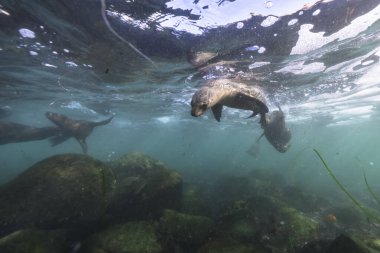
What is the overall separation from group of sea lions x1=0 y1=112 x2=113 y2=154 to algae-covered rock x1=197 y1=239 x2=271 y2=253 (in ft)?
41.1

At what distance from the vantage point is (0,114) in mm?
28312

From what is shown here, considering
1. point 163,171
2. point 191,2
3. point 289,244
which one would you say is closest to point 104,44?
point 191,2

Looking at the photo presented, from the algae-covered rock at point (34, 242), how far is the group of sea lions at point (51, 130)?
10543 mm

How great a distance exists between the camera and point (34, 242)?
21.4ft

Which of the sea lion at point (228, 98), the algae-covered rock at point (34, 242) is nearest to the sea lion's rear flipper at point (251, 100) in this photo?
the sea lion at point (228, 98)

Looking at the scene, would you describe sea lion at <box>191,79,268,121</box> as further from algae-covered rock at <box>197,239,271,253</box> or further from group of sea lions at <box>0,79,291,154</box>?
algae-covered rock at <box>197,239,271,253</box>

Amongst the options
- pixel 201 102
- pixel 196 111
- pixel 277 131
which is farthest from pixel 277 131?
pixel 196 111

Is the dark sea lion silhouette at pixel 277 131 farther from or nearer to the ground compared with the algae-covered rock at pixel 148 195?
farther from the ground

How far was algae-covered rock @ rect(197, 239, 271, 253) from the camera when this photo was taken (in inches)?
254

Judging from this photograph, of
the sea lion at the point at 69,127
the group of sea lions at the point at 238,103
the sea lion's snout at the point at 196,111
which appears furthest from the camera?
the sea lion at the point at 69,127

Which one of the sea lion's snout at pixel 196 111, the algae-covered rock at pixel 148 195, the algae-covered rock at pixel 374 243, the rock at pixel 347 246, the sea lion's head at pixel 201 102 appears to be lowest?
the algae-covered rock at pixel 148 195

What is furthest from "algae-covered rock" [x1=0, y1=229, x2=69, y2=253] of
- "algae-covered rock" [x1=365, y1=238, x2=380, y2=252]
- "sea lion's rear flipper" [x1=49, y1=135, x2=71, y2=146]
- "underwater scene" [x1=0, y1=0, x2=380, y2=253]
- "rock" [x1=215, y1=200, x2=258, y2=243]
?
"sea lion's rear flipper" [x1=49, y1=135, x2=71, y2=146]

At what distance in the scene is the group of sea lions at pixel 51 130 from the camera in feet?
53.7

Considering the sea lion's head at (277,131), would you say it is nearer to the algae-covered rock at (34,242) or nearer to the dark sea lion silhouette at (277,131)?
→ the dark sea lion silhouette at (277,131)
